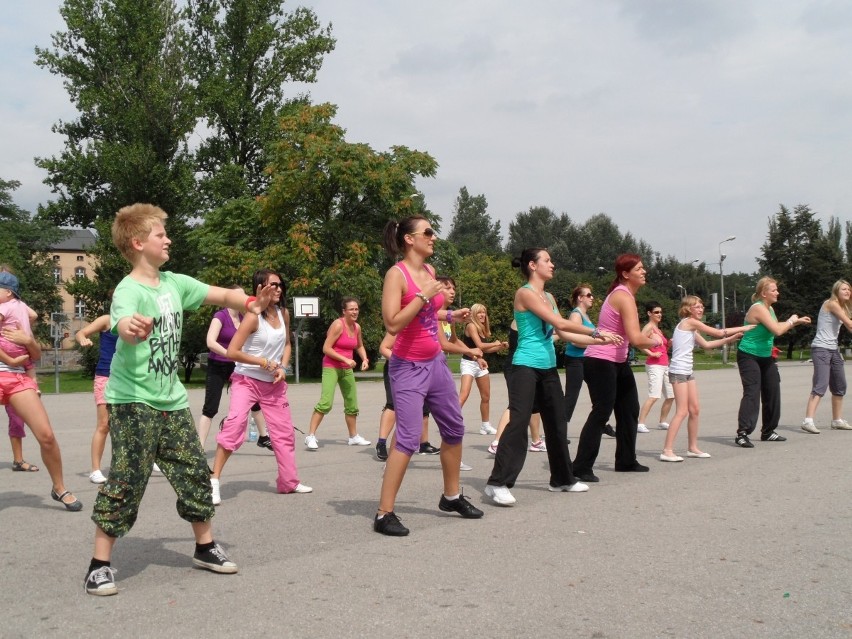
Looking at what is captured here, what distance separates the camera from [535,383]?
22.0 ft

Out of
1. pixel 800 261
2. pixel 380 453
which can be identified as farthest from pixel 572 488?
pixel 800 261

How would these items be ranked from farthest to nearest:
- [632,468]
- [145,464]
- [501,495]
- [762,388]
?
[762,388] → [632,468] → [501,495] → [145,464]

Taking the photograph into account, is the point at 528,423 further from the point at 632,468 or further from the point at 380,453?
the point at 380,453

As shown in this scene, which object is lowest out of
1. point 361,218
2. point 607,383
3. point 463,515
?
point 463,515

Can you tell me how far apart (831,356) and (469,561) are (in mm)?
8473

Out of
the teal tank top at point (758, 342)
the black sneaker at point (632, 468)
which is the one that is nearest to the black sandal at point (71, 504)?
→ the black sneaker at point (632, 468)

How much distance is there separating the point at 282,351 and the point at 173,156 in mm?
37735

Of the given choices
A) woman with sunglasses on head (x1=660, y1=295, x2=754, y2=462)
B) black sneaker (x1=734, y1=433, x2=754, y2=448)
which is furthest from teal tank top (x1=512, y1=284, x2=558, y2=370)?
black sneaker (x1=734, y1=433, x2=754, y2=448)

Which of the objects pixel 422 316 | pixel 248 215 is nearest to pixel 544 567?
pixel 422 316

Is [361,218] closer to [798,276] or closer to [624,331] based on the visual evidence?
[624,331]

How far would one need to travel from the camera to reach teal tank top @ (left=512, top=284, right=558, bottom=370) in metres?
6.74

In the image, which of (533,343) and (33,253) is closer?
(533,343)

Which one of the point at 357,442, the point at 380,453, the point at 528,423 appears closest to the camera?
the point at 528,423

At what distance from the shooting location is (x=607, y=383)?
763 cm
